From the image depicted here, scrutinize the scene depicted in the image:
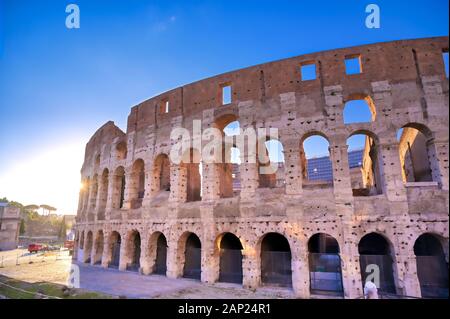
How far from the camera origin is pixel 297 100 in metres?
12.9

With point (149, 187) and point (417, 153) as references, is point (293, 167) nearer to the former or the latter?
point (417, 153)

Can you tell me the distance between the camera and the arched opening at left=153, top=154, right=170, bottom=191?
54.5ft

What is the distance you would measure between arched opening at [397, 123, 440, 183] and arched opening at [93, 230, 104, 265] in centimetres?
1982

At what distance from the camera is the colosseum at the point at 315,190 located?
35.0ft

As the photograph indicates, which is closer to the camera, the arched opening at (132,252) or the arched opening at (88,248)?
the arched opening at (132,252)

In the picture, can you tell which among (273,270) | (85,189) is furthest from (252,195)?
(85,189)

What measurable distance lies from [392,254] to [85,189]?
23696 millimetres

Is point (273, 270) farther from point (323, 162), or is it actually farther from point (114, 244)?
point (323, 162)

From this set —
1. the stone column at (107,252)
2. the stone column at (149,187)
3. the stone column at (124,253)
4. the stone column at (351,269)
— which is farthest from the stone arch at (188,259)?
the stone column at (351,269)

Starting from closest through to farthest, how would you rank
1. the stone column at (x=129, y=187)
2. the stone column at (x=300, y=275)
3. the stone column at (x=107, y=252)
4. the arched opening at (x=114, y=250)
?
1. the stone column at (x=300, y=275)
2. the stone column at (x=129, y=187)
3. the stone column at (x=107, y=252)
4. the arched opening at (x=114, y=250)

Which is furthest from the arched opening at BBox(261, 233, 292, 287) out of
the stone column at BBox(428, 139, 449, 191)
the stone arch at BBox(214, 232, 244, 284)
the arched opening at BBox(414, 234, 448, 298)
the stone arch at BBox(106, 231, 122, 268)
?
the stone arch at BBox(106, 231, 122, 268)

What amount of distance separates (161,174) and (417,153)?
1545cm

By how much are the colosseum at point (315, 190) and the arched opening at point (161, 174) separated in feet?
0.47

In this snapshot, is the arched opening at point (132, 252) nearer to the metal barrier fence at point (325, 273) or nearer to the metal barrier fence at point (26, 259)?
the metal barrier fence at point (325, 273)
